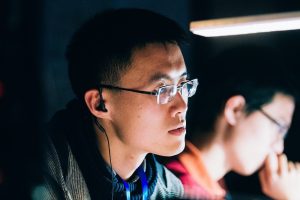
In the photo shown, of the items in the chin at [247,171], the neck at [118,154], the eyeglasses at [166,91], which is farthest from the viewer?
the chin at [247,171]

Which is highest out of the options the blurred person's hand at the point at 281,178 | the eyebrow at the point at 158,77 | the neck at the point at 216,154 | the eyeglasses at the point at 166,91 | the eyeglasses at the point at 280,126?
the eyebrow at the point at 158,77

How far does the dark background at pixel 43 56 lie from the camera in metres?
1.88

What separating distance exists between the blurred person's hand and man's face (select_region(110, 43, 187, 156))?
1128mm

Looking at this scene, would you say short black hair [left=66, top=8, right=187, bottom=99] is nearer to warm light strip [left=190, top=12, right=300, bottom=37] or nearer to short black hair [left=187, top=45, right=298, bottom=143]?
warm light strip [left=190, top=12, right=300, bottom=37]

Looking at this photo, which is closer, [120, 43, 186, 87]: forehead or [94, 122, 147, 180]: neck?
[120, 43, 186, 87]: forehead

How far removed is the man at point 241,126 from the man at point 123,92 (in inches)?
30.0

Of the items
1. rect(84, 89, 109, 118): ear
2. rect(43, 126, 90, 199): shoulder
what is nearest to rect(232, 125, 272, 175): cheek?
rect(84, 89, 109, 118): ear

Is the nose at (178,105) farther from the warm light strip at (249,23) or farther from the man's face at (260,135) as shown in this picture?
the man's face at (260,135)

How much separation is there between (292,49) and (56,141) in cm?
187

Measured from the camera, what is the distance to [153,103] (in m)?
2.35

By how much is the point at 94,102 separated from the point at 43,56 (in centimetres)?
61

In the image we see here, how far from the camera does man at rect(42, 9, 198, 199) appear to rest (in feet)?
7.67

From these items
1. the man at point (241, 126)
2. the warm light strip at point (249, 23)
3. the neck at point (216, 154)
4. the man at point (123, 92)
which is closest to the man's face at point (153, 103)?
the man at point (123, 92)

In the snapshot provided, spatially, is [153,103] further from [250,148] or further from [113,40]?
[250,148]
